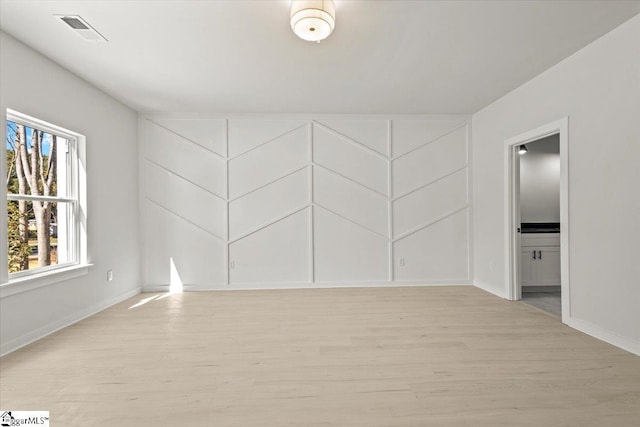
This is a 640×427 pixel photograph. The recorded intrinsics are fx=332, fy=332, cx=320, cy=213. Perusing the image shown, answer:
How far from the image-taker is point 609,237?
2.80 metres

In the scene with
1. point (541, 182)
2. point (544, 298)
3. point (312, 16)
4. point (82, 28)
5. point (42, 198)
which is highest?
point (82, 28)

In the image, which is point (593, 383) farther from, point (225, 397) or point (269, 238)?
point (269, 238)

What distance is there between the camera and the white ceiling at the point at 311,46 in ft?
7.92

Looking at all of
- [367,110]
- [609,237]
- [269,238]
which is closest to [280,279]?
[269,238]

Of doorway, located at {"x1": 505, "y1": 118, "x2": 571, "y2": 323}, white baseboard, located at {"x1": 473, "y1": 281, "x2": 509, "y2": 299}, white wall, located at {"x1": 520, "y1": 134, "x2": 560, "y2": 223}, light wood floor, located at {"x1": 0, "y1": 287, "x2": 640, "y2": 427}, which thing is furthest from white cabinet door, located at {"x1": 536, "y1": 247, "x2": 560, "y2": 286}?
light wood floor, located at {"x1": 0, "y1": 287, "x2": 640, "y2": 427}

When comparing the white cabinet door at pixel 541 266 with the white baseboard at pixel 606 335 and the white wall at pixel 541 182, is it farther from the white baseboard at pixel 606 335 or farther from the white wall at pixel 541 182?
the white baseboard at pixel 606 335

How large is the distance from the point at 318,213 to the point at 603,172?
10.8 ft

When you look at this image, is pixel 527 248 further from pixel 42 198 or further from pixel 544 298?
pixel 42 198

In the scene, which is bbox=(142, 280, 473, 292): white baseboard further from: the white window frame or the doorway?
the white window frame

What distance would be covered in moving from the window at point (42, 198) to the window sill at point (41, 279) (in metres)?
0.09

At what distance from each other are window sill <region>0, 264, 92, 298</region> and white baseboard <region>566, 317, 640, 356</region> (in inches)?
196

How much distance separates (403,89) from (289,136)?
Answer: 5.96 feet

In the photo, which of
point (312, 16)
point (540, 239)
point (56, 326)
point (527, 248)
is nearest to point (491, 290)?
point (527, 248)

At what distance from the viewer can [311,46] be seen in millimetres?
2945
